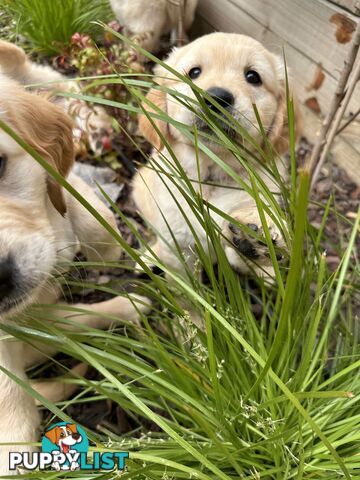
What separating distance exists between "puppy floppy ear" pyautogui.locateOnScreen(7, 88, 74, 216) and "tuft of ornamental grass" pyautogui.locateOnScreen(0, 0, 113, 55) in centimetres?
174

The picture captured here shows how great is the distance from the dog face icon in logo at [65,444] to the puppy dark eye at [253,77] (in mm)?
1269

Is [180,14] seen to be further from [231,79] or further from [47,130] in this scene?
[47,130]

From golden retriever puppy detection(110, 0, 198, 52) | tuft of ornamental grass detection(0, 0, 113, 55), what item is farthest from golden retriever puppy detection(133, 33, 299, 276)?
tuft of ornamental grass detection(0, 0, 113, 55)

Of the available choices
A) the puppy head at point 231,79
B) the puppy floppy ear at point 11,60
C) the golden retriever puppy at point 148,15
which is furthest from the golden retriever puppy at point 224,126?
the golden retriever puppy at point 148,15

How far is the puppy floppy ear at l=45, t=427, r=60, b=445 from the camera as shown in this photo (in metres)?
0.91

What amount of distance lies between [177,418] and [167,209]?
69 cm

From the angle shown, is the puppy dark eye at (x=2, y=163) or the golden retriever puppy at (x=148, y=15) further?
the golden retriever puppy at (x=148, y=15)

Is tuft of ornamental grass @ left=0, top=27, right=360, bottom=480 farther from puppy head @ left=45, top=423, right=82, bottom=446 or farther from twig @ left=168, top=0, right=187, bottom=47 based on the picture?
twig @ left=168, top=0, right=187, bottom=47

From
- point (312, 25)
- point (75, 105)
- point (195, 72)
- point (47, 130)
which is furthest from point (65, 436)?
point (312, 25)

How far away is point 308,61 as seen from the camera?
2270 millimetres

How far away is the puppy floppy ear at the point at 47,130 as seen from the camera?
1080 millimetres

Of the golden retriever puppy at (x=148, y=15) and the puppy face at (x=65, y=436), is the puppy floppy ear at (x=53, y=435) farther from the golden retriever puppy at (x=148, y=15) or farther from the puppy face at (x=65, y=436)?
the golden retriever puppy at (x=148, y=15)

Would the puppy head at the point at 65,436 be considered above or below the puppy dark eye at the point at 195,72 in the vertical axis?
below

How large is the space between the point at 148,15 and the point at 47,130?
1.86 m
